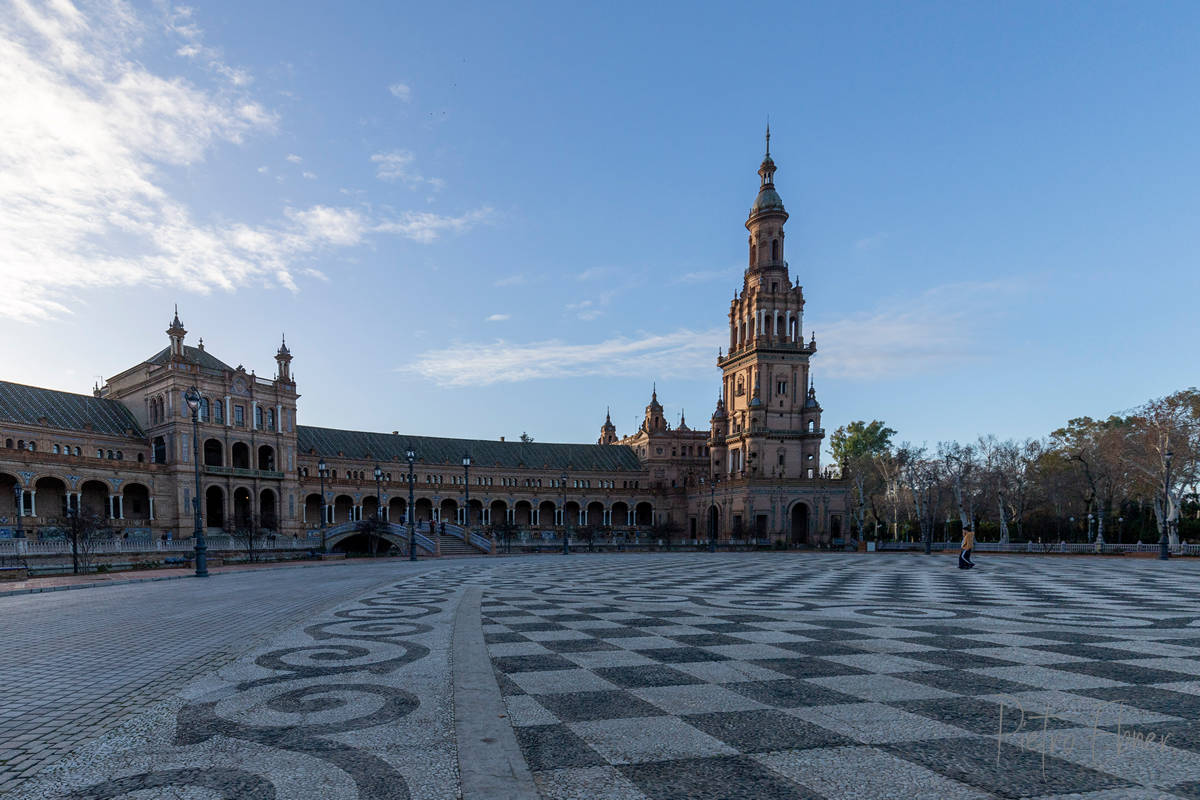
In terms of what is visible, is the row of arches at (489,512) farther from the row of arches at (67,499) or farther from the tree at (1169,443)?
the tree at (1169,443)

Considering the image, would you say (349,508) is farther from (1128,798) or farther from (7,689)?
(1128,798)

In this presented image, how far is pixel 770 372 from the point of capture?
74.9m

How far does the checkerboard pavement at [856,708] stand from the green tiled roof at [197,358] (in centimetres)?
6596

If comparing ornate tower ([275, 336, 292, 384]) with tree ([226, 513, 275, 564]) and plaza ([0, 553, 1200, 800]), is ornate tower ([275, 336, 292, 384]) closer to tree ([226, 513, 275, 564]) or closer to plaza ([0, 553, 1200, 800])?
tree ([226, 513, 275, 564])

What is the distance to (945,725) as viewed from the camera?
170 inches

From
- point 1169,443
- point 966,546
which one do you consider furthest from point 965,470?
point 966,546

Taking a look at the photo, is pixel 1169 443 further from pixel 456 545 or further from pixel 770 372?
pixel 456 545

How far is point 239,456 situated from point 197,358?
34.0 ft

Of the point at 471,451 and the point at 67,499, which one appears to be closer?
the point at 67,499

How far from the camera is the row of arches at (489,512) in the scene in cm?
7188

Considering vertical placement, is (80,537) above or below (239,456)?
below

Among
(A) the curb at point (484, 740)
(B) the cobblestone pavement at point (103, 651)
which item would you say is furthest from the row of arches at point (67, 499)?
(A) the curb at point (484, 740)

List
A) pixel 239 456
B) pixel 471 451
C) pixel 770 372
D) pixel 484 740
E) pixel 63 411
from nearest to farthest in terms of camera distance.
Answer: pixel 484 740 < pixel 63 411 < pixel 239 456 < pixel 770 372 < pixel 471 451

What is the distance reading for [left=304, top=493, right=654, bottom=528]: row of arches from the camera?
7188 centimetres
